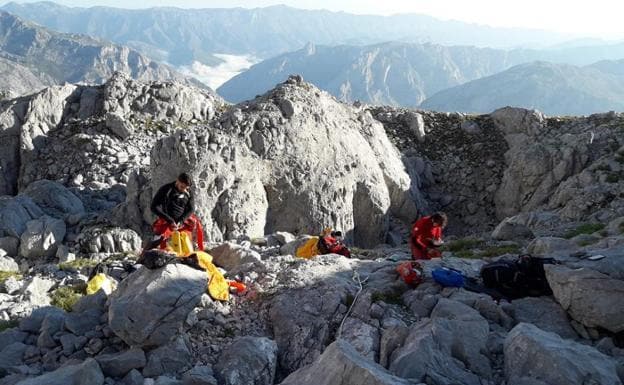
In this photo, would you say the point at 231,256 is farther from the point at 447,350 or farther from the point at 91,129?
the point at 91,129

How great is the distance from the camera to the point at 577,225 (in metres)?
23.1

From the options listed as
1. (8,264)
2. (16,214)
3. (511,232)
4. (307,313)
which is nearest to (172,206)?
(307,313)

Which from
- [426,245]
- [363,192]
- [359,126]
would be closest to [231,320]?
[426,245]

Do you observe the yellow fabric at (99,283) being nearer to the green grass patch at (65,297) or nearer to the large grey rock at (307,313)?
the green grass patch at (65,297)

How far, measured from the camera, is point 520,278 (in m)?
12.6

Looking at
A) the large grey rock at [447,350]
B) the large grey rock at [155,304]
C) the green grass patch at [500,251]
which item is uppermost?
the large grey rock at [155,304]

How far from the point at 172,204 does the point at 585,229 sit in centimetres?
1771

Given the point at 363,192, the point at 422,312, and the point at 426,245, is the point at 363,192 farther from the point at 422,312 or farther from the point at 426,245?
the point at 422,312

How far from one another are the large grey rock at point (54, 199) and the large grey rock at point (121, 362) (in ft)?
71.7

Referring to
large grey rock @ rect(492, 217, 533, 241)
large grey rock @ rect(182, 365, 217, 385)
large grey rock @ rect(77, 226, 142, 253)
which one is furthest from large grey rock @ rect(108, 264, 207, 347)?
large grey rock @ rect(492, 217, 533, 241)

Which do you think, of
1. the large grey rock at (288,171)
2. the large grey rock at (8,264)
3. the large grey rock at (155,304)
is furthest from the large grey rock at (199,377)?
the large grey rock at (288,171)

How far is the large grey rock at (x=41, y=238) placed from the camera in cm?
2475

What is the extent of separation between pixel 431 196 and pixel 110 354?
31456 mm

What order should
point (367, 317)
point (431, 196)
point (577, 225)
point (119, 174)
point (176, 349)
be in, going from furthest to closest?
point (431, 196), point (119, 174), point (577, 225), point (367, 317), point (176, 349)
